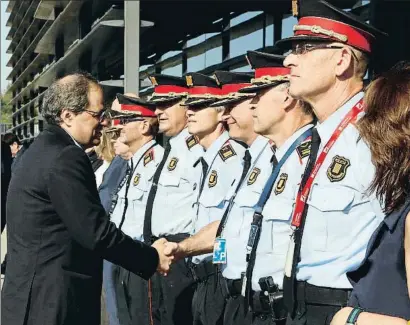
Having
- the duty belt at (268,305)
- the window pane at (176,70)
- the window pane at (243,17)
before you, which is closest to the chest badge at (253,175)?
the duty belt at (268,305)

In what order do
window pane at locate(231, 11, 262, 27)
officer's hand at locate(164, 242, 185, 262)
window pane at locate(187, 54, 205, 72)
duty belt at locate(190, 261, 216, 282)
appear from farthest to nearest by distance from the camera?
window pane at locate(187, 54, 205, 72)
window pane at locate(231, 11, 262, 27)
duty belt at locate(190, 261, 216, 282)
officer's hand at locate(164, 242, 185, 262)

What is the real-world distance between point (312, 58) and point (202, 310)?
1.99 metres

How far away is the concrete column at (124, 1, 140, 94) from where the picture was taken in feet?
25.5

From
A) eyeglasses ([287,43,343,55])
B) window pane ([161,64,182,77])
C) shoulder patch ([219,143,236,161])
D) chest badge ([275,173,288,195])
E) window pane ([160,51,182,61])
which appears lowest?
chest badge ([275,173,288,195])

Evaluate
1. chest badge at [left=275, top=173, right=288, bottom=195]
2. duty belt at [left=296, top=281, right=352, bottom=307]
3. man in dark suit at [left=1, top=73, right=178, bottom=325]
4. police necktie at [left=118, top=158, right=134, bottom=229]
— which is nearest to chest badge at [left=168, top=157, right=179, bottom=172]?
police necktie at [left=118, top=158, right=134, bottom=229]

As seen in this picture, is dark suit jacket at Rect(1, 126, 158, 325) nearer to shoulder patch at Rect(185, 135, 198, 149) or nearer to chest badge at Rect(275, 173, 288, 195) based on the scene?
chest badge at Rect(275, 173, 288, 195)

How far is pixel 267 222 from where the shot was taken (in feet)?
11.6

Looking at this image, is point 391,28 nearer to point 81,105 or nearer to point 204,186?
point 204,186

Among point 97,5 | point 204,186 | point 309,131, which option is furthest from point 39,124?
point 309,131

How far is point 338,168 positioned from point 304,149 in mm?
570

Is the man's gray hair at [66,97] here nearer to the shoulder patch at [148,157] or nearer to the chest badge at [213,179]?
the chest badge at [213,179]

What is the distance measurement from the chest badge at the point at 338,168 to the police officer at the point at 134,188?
9.03 feet

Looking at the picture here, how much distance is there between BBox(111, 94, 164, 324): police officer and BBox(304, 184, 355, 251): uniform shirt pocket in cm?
264

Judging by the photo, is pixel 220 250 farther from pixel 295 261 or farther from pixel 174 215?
pixel 174 215
